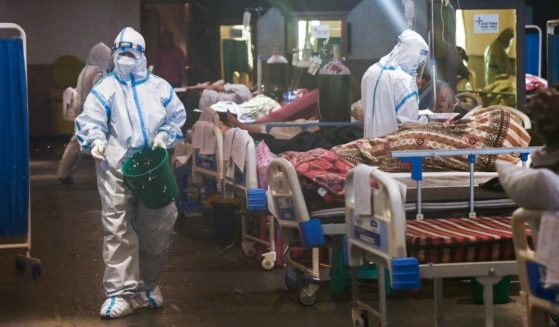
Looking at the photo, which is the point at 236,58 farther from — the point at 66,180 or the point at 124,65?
the point at 124,65

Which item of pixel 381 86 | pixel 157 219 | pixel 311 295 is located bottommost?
pixel 311 295

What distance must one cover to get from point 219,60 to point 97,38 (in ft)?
7.33

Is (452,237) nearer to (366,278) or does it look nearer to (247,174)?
(366,278)

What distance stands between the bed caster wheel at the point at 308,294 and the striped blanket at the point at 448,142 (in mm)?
792

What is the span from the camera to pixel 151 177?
6402 mm

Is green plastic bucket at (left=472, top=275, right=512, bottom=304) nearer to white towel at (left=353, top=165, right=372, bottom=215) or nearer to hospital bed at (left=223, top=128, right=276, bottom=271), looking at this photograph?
hospital bed at (left=223, top=128, right=276, bottom=271)

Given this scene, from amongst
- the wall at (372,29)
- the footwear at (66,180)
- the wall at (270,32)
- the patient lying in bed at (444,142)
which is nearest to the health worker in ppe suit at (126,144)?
the patient lying in bed at (444,142)

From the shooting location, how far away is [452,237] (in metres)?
5.18

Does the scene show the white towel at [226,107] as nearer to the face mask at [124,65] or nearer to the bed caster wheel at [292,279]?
the bed caster wheel at [292,279]

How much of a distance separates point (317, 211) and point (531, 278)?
2.14m

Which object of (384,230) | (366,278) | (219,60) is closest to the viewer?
(384,230)

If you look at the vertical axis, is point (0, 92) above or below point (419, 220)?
above

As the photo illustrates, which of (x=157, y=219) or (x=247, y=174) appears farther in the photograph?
(x=247, y=174)

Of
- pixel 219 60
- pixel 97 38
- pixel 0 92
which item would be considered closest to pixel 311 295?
pixel 0 92
